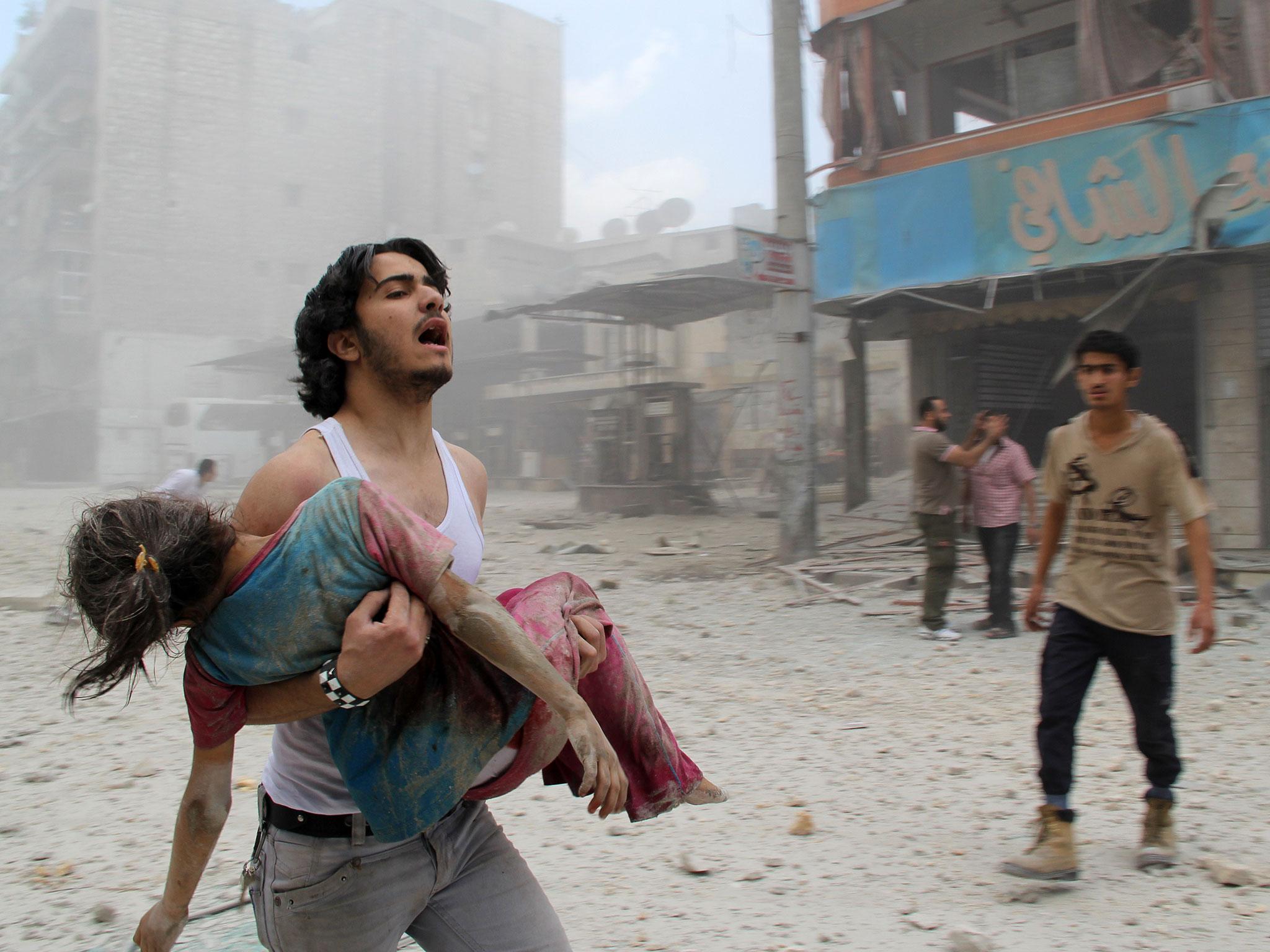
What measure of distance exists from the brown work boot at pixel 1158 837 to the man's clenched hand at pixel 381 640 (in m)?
2.93

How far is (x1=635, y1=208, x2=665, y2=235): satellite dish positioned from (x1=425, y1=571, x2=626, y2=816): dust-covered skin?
41.2m

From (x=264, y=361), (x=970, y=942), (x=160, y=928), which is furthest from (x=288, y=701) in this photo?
(x=264, y=361)

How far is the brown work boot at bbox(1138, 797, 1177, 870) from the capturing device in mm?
3154

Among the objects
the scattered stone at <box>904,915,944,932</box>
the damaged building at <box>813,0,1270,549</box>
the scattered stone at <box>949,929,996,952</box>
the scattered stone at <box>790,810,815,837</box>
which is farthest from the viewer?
the damaged building at <box>813,0,1270,549</box>

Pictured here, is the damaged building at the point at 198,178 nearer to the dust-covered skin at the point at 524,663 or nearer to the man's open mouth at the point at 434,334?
the man's open mouth at the point at 434,334

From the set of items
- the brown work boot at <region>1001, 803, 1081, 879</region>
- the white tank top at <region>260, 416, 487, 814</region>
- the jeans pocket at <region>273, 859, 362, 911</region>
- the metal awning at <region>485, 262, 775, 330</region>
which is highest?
the metal awning at <region>485, 262, 775, 330</region>

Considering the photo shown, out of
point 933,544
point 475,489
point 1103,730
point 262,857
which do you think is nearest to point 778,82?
point 933,544

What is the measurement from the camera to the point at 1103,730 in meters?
4.71

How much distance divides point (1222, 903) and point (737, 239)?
7305mm

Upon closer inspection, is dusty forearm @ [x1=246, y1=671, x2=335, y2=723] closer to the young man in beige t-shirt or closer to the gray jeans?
the gray jeans

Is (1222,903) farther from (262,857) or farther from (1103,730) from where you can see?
(262,857)

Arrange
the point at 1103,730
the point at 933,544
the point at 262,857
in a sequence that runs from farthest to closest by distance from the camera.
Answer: the point at 933,544, the point at 1103,730, the point at 262,857

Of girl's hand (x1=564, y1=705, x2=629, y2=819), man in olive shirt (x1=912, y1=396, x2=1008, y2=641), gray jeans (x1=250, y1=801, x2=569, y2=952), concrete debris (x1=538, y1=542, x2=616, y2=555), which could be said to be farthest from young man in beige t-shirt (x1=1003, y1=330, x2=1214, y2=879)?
concrete debris (x1=538, y1=542, x2=616, y2=555)

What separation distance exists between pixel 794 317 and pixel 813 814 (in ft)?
23.1
